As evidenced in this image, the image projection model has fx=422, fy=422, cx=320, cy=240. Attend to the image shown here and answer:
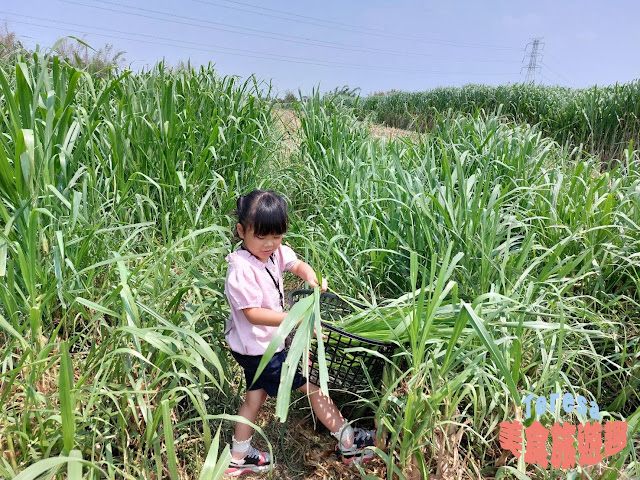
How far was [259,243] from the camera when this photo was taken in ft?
4.30

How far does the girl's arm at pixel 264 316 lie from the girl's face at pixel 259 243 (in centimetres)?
18

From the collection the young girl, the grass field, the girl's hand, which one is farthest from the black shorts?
the girl's hand

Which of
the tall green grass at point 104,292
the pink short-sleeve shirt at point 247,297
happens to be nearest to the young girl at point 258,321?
the pink short-sleeve shirt at point 247,297

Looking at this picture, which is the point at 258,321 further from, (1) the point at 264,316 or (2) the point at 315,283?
(2) the point at 315,283

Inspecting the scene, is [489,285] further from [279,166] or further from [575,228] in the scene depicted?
[279,166]

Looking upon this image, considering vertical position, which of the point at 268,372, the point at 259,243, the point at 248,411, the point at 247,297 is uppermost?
the point at 259,243

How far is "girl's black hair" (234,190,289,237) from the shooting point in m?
1.26

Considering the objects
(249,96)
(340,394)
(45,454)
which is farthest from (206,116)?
(45,454)

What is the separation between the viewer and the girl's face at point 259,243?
1.31 metres

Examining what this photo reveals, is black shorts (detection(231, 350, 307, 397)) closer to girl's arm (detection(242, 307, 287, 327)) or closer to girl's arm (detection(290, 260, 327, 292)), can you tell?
girl's arm (detection(242, 307, 287, 327))

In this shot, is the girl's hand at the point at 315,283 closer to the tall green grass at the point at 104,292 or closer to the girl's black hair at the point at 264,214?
the girl's black hair at the point at 264,214

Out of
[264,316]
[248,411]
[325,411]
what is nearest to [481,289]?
[325,411]

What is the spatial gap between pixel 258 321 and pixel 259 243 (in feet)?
0.78

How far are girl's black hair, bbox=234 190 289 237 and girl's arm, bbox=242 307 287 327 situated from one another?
230 mm
